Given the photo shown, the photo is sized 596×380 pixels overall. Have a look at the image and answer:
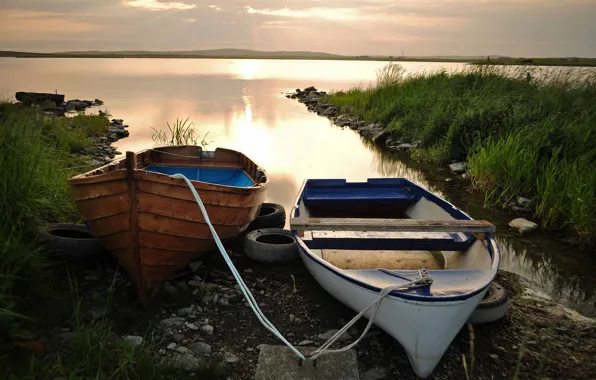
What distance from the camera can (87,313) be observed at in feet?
13.5

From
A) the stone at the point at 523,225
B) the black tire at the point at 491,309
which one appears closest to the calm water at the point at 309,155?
the stone at the point at 523,225

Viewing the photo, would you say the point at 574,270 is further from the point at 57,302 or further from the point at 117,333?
the point at 57,302

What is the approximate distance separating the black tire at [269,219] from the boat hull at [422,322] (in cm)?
345

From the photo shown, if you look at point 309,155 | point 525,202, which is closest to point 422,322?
point 525,202

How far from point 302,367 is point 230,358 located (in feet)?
2.27

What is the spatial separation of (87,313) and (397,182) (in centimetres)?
499

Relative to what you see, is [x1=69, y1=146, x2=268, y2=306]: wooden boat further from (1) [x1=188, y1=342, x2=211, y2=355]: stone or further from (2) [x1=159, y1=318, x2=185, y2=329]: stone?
(1) [x1=188, y1=342, x2=211, y2=355]: stone

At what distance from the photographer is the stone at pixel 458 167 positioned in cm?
1105

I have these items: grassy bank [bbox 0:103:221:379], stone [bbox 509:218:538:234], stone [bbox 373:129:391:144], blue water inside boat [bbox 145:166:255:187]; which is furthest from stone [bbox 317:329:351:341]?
stone [bbox 373:129:391:144]

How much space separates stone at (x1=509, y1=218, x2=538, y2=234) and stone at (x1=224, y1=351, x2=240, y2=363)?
547 cm

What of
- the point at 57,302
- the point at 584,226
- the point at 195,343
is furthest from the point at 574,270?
the point at 57,302

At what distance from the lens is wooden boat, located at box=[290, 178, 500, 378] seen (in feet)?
10.9

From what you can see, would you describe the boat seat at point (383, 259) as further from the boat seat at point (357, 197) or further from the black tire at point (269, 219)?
the black tire at point (269, 219)

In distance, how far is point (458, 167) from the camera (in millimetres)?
11148
